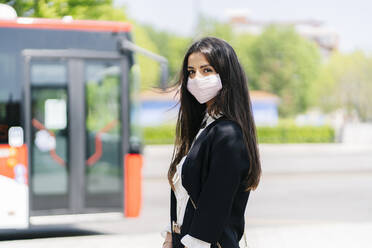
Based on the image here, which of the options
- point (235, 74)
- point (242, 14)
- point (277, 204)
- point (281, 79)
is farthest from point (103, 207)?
point (242, 14)

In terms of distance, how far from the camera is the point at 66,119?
7.33m

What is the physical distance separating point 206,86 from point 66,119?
5301mm

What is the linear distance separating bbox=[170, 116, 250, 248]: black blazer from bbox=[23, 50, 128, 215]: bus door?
5267 millimetres

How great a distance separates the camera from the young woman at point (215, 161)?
7.00 feet

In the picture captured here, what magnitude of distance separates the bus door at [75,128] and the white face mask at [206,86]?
5.15m

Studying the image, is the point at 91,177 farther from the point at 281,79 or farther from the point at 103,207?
the point at 281,79

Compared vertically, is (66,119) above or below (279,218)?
above

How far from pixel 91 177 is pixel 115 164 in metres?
0.36

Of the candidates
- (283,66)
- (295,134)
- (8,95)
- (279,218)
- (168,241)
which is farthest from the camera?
(283,66)

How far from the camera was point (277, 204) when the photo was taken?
10.4 metres

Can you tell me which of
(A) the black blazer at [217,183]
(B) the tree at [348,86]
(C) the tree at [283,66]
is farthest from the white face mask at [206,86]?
(B) the tree at [348,86]

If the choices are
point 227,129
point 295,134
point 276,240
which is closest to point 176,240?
point 227,129

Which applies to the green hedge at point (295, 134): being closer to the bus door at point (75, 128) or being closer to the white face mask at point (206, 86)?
the bus door at point (75, 128)

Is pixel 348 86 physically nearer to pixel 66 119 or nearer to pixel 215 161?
pixel 66 119
